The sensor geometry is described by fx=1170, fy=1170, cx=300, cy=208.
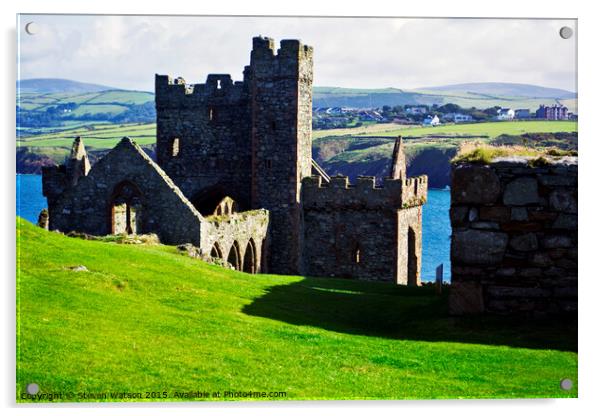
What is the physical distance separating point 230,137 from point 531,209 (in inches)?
1082

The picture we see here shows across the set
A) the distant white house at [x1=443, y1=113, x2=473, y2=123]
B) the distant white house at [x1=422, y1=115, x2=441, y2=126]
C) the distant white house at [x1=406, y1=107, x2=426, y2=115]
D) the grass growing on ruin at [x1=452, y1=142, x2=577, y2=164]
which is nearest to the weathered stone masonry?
the grass growing on ruin at [x1=452, y1=142, x2=577, y2=164]

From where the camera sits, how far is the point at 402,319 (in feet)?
70.9

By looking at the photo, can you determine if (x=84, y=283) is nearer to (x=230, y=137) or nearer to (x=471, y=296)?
(x=471, y=296)

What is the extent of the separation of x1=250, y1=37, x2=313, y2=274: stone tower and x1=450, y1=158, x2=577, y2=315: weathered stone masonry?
2373 centimetres

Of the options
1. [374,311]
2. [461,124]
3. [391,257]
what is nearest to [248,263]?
[391,257]

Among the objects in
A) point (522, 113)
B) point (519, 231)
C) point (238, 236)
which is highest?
point (522, 113)

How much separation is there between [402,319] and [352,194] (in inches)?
909

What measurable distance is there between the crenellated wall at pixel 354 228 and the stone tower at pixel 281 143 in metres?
0.87

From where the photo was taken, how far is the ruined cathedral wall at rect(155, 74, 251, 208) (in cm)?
4569

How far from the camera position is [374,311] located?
23.2 metres

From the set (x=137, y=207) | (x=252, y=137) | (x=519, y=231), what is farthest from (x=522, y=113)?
(x=252, y=137)

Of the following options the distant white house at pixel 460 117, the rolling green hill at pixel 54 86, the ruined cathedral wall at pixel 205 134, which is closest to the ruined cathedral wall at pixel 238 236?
the ruined cathedral wall at pixel 205 134

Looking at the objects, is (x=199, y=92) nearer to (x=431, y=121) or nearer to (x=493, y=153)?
(x=431, y=121)

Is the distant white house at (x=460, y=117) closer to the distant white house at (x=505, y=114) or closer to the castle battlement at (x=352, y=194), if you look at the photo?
the distant white house at (x=505, y=114)
